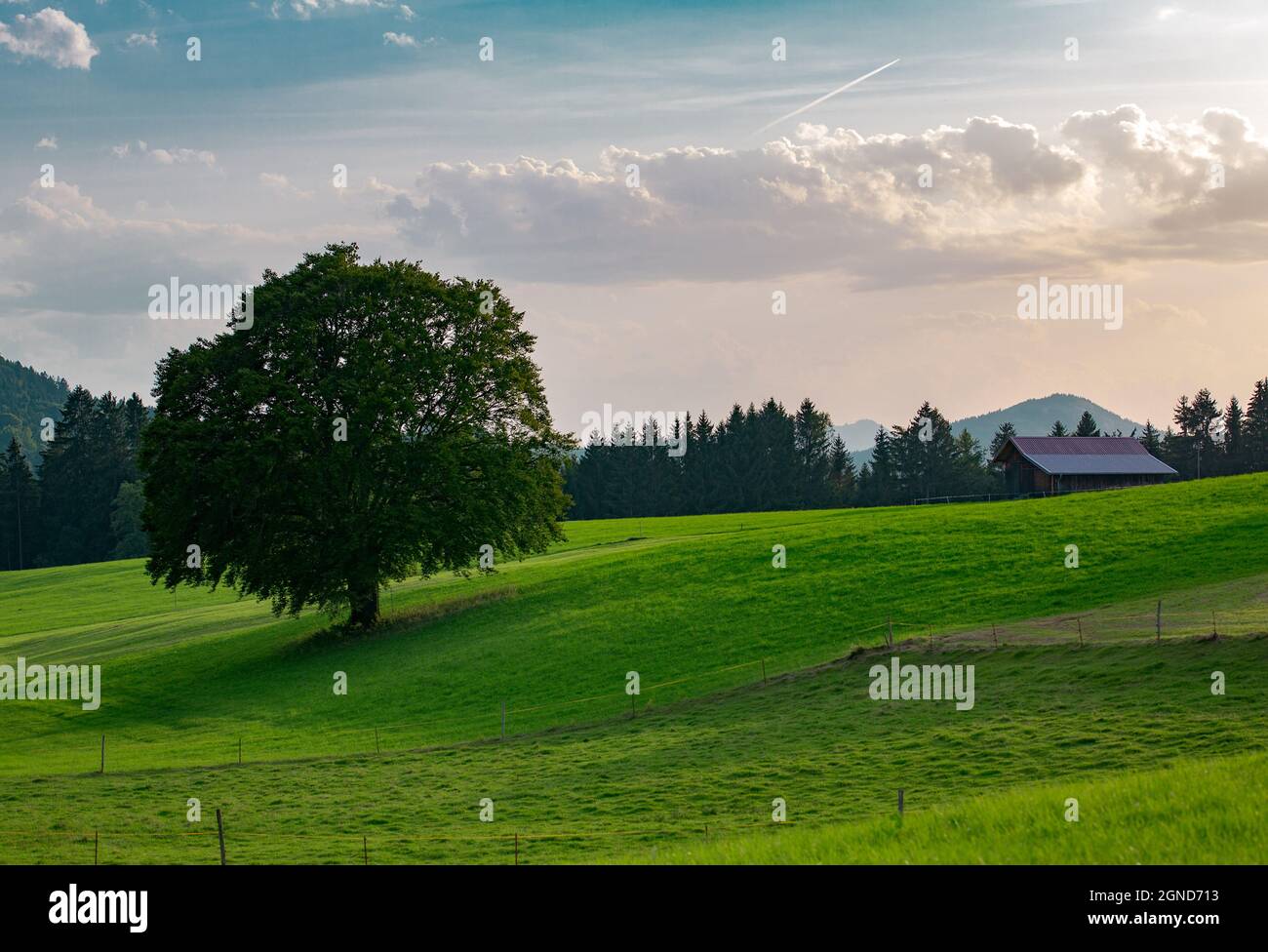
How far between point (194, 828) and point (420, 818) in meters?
5.65

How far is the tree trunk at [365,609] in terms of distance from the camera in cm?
Answer: 5638

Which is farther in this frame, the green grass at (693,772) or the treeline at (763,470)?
the treeline at (763,470)

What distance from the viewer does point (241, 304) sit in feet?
172

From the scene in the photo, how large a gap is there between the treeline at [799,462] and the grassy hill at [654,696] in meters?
86.0

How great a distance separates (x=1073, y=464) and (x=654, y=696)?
240 feet

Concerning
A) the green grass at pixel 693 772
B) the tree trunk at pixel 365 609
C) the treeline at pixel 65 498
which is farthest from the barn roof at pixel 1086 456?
the treeline at pixel 65 498

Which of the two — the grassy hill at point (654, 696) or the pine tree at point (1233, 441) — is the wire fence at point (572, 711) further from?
→ the pine tree at point (1233, 441)

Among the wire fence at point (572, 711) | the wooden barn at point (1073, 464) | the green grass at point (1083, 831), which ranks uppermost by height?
the wooden barn at point (1073, 464)

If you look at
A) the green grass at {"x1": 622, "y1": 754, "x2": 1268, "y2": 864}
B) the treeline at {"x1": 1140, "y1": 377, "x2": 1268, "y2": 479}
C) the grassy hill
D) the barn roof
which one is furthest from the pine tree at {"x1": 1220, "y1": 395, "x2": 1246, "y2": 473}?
the green grass at {"x1": 622, "y1": 754, "x2": 1268, "y2": 864}

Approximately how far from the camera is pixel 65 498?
14588 cm

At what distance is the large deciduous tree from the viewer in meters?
51.2

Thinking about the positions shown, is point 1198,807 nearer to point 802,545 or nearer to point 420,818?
point 420,818

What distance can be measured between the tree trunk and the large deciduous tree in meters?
0.53

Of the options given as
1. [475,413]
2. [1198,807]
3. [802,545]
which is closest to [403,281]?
[475,413]
